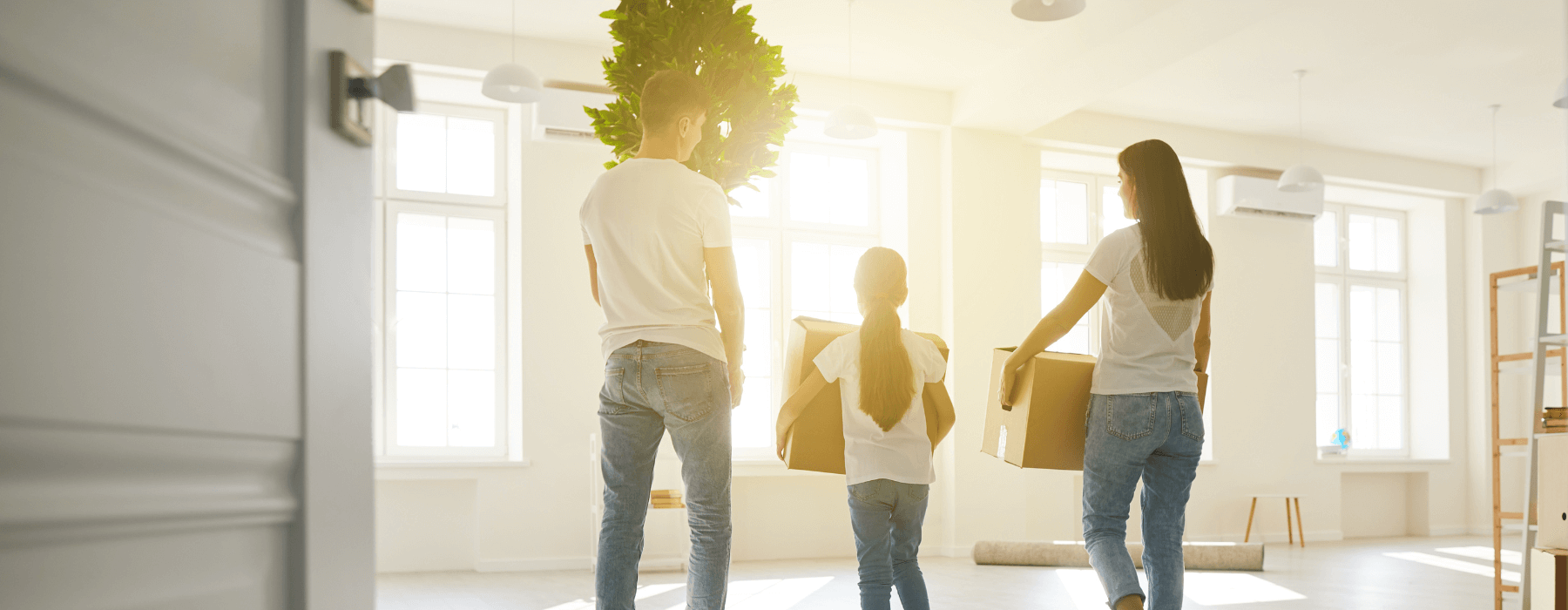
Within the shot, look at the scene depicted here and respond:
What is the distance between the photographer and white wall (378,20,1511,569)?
5.91 metres

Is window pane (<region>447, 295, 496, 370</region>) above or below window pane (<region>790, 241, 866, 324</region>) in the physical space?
below

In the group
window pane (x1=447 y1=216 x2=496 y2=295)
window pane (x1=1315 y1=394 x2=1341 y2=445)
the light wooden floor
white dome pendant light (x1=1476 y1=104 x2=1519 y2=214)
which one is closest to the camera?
the light wooden floor

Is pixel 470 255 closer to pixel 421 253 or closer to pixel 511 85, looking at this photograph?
pixel 421 253

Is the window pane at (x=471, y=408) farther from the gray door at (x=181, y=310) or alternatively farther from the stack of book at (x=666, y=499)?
the gray door at (x=181, y=310)

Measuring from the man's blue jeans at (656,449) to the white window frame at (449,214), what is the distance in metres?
4.08

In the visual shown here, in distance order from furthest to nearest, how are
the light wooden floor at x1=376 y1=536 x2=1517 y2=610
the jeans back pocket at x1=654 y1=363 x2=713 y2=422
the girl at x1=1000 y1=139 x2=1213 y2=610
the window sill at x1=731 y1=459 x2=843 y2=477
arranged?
the window sill at x1=731 y1=459 x2=843 y2=477 → the light wooden floor at x1=376 y1=536 x2=1517 y2=610 → the girl at x1=1000 y1=139 x2=1213 y2=610 → the jeans back pocket at x1=654 y1=363 x2=713 y2=422

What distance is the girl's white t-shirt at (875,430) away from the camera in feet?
8.38

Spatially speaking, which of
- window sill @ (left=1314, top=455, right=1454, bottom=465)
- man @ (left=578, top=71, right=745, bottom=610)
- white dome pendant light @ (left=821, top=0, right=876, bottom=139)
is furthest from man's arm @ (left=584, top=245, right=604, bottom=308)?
window sill @ (left=1314, top=455, right=1454, bottom=465)

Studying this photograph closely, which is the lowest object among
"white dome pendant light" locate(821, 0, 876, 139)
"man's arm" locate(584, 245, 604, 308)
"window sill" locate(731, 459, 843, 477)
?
"window sill" locate(731, 459, 843, 477)

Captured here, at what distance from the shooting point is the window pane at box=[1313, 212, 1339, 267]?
923 centimetres

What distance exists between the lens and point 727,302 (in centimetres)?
202

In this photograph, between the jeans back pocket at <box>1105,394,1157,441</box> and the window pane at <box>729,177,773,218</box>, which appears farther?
the window pane at <box>729,177,773,218</box>

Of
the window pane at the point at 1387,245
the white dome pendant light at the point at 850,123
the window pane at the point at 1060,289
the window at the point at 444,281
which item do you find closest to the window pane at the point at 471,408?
the window at the point at 444,281

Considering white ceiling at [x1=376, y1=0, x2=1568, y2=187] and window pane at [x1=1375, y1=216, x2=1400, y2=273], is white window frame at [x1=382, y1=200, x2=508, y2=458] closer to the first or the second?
white ceiling at [x1=376, y1=0, x2=1568, y2=187]
